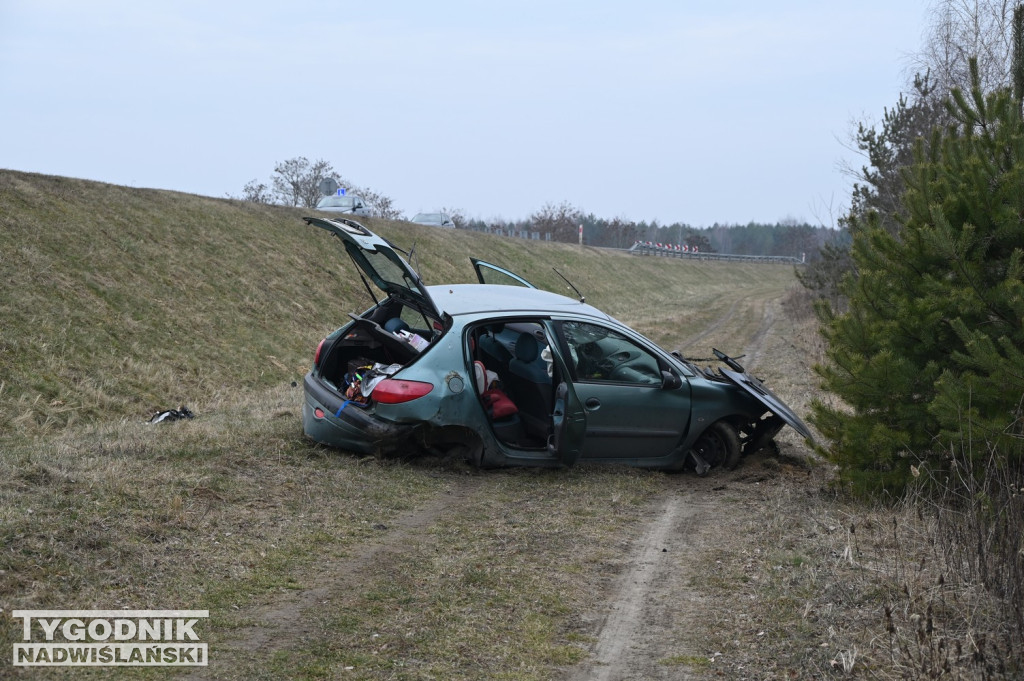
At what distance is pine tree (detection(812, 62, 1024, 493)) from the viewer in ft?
20.2

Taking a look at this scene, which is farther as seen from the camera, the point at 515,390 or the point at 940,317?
the point at 515,390

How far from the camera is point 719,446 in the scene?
8.83 metres

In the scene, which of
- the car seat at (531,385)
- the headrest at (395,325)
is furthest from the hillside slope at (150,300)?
the car seat at (531,385)

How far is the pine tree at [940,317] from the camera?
6.16 metres

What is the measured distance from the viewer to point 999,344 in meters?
6.21

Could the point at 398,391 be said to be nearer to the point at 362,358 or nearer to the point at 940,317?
the point at 362,358

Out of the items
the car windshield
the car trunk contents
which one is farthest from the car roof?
the car windshield

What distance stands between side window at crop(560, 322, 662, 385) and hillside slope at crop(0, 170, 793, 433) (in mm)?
6579

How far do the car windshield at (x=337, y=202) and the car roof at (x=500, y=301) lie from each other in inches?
1151

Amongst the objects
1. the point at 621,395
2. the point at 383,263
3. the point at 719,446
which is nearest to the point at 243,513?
the point at 383,263

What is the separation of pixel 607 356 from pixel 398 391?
6.67 ft

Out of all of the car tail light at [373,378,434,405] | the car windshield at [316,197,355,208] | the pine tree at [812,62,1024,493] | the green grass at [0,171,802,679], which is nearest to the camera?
the green grass at [0,171,802,679]

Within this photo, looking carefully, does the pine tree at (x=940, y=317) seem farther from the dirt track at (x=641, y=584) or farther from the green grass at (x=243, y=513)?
the green grass at (x=243, y=513)

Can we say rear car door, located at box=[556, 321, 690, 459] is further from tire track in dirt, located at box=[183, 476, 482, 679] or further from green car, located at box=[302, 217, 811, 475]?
tire track in dirt, located at box=[183, 476, 482, 679]
